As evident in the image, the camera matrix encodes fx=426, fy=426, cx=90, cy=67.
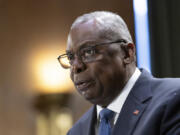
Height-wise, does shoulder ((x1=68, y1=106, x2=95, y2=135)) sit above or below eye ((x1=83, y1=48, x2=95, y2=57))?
below

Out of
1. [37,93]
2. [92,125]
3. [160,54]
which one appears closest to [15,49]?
[37,93]

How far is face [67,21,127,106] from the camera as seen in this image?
7.38 ft

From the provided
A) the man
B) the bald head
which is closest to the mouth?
the man

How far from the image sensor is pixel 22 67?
5141 millimetres

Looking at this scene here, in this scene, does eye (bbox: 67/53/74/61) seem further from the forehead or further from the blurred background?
the blurred background

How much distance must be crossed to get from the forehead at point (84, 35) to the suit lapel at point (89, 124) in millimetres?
451

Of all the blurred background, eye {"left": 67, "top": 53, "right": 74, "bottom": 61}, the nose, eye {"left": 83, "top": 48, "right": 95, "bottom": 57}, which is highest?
eye {"left": 83, "top": 48, "right": 95, "bottom": 57}

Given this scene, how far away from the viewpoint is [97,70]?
2.26 meters

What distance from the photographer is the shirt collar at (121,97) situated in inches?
91.0

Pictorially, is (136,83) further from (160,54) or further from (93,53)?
(160,54)

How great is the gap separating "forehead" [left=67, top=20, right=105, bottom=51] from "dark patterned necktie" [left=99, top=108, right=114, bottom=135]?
0.39m

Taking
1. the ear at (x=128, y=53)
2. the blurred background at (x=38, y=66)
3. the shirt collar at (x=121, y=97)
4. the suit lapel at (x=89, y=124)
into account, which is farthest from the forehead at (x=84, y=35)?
the blurred background at (x=38, y=66)

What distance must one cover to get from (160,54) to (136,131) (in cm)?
190

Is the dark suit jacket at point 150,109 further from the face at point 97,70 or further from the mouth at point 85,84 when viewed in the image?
the mouth at point 85,84
